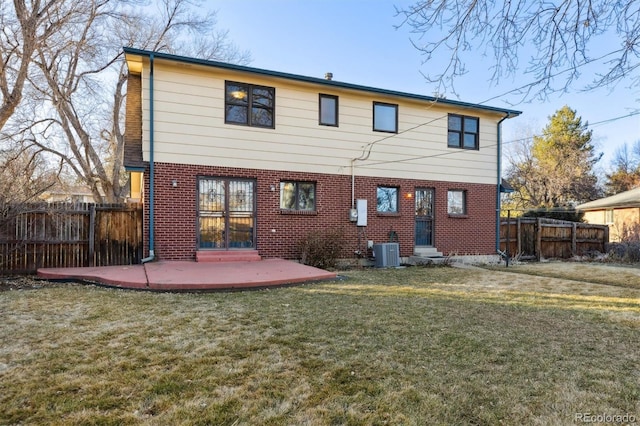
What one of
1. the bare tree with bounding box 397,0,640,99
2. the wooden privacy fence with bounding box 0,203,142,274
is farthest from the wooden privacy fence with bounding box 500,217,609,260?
the wooden privacy fence with bounding box 0,203,142,274

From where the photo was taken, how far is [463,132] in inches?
500

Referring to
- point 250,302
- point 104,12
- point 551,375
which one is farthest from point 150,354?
point 104,12

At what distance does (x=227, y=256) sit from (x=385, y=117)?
21.2ft

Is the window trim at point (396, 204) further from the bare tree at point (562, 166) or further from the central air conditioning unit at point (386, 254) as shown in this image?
the bare tree at point (562, 166)

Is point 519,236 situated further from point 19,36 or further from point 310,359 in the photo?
point 19,36

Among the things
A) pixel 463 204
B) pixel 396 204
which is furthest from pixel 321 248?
pixel 463 204

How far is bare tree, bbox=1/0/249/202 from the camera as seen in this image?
15.7 metres

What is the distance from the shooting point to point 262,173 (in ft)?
33.3

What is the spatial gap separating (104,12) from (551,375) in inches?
741

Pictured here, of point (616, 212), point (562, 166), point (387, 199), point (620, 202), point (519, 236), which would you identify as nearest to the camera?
point (387, 199)

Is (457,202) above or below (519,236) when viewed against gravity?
above

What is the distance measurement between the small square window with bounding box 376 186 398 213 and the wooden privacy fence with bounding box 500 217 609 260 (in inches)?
178

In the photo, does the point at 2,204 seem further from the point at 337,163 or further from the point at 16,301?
the point at 337,163

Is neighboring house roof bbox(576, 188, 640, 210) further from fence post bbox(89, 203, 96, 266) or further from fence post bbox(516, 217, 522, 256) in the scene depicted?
fence post bbox(89, 203, 96, 266)
